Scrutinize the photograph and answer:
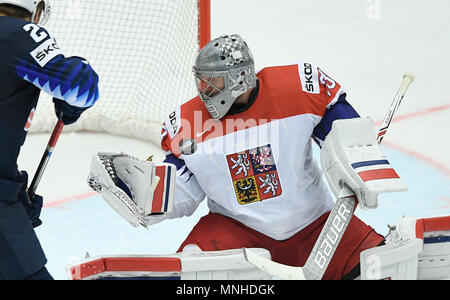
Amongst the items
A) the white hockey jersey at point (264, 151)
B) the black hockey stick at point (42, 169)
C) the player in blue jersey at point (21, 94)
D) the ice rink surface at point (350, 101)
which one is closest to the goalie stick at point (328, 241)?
the white hockey jersey at point (264, 151)

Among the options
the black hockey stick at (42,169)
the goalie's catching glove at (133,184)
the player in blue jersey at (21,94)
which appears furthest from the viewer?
the black hockey stick at (42,169)

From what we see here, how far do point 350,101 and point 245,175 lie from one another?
2.26 m

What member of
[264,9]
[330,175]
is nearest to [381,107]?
[264,9]

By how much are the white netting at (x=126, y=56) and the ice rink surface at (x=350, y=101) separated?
0.43 ft

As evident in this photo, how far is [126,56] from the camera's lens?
15.4 feet

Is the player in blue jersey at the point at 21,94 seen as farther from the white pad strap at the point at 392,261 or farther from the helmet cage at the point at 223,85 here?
the white pad strap at the point at 392,261

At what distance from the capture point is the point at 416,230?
Result: 98.0 inches

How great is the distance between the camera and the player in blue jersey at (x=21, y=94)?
2.10m

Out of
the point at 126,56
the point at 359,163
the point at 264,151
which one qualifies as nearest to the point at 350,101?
the point at 126,56

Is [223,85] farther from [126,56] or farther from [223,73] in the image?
[126,56]

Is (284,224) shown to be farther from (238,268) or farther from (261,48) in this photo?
(261,48)

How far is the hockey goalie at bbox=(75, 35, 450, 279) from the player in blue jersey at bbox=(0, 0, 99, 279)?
28 centimetres

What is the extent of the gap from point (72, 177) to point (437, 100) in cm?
226

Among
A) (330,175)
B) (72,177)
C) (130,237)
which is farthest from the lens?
(72,177)
